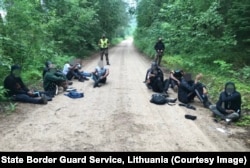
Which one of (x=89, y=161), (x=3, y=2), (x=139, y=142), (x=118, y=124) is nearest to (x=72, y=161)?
(x=89, y=161)

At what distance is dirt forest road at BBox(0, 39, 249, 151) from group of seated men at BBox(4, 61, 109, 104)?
362 mm

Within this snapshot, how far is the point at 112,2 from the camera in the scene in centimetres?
3934

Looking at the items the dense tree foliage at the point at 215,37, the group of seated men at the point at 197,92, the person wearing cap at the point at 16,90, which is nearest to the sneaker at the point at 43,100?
the person wearing cap at the point at 16,90

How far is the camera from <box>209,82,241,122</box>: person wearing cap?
1015 cm

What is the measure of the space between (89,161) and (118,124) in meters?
2.69

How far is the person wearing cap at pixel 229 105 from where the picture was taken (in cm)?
1015

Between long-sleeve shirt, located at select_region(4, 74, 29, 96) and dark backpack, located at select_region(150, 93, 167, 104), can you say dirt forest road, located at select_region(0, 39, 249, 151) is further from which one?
long-sleeve shirt, located at select_region(4, 74, 29, 96)

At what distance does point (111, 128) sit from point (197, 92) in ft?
14.8

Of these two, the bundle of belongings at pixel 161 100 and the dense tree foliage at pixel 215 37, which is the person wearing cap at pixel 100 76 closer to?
the bundle of belongings at pixel 161 100

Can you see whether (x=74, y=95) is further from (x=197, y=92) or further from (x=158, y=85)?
(x=197, y=92)

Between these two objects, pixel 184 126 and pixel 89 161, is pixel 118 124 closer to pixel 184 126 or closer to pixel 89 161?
pixel 184 126

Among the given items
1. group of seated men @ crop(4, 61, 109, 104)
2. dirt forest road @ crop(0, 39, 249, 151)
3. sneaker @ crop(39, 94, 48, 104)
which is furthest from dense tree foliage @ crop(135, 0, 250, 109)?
sneaker @ crop(39, 94, 48, 104)

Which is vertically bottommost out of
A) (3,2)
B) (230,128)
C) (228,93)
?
(230,128)

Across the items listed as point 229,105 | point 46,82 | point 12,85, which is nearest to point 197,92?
point 229,105
